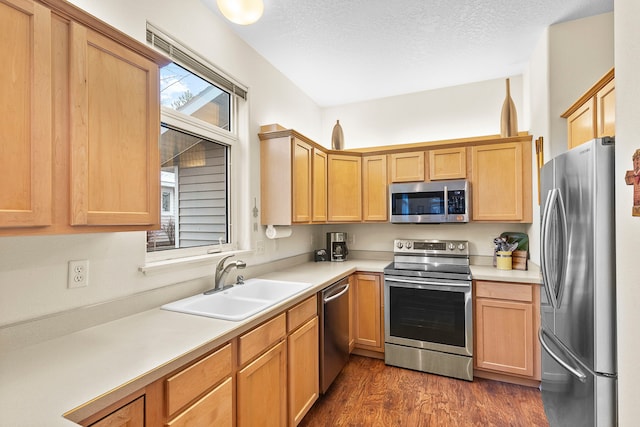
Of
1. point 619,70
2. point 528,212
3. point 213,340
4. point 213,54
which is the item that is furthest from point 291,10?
point 528,212

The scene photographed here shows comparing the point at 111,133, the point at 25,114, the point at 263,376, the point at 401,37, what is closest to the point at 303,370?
the point at 263,376

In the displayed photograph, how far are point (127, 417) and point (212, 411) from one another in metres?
0.38

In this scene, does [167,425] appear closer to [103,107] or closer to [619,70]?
[103,107]

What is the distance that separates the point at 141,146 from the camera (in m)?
1.31

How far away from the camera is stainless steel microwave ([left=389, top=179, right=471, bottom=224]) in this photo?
2971 mm

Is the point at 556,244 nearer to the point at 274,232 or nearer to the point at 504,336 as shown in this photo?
the point at 504,336

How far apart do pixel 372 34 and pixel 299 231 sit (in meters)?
1.90

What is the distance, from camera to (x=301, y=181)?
→ 2750 mm

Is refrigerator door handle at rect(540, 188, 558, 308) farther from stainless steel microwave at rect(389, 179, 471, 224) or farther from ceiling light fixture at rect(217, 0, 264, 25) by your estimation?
ceiling light fixture at rect(217, 0, 264, 25)

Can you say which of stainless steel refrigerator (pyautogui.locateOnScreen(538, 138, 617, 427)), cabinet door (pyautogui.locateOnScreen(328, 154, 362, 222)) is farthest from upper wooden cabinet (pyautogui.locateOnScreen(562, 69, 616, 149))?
cabinet door (pyautogui.locateOnScreen(328, 154, 362, 222))

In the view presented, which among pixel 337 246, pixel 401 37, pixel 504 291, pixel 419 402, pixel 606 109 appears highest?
pixel 401 37

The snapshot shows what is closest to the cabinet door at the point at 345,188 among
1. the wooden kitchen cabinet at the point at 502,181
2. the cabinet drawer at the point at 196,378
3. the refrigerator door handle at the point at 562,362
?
the wooden kitchen cabinet at the point at 502,181

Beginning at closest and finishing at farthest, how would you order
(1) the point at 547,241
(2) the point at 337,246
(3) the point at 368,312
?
1. (1) the point at 547,241
2. (3) the point at 368,312
3. (2) the point at 337,246

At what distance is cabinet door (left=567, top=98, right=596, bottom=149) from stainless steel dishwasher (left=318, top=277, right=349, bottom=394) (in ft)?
6.45
